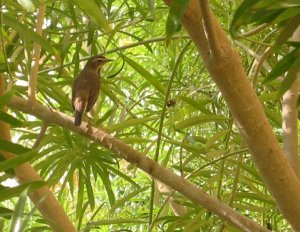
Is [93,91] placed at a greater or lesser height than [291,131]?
greater

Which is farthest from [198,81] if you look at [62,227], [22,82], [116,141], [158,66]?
[116,141]

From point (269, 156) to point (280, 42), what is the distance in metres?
0.18

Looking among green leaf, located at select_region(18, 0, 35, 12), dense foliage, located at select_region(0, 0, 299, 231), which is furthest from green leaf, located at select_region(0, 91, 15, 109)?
green leaf, located at select_region(18, 0, 35, 12)

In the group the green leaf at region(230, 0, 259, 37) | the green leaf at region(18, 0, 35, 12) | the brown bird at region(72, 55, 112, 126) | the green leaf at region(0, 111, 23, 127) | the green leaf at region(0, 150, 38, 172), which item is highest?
the brown bird at region(72, 55, 112, 126)

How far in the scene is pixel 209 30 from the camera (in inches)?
26.6

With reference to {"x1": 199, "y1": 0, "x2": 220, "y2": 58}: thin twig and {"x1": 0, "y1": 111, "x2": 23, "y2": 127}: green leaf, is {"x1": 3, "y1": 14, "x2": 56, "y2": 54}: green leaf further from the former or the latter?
{"x1": 199, "y1": 0, "x2": 220, "y2": 58}: thin twig

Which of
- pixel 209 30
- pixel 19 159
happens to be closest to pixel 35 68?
pixel 19 159

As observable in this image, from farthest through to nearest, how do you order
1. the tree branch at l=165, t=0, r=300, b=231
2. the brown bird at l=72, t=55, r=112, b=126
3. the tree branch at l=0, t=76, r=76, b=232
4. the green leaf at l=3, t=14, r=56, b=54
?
the brown bird at l=72, t=55, r=112, b=126 < the tree branch at l=0, t=76, r=76, b=232 < the green leaf at l=3, t=14, r=56, b=54 < the tree branch at l=165, t=0, r=300, b=231

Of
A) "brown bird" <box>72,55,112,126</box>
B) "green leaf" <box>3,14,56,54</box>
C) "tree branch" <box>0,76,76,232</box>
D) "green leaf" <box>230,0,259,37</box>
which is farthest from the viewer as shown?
"brown bird" <box>72,55,112,126</box>

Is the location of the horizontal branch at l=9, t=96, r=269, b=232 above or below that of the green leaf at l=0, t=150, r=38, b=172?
above

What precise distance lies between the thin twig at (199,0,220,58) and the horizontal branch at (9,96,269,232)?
18 cm

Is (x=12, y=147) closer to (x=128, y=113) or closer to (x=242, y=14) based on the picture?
(x=242, y=14)

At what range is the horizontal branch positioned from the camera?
2.63 ft

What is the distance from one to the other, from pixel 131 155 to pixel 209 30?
21 cm
